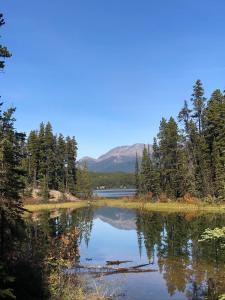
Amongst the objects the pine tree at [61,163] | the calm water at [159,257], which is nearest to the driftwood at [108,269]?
the calm water at [159,257]

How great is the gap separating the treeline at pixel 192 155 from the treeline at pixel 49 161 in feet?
69.4

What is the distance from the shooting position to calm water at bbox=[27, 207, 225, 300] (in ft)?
72.7

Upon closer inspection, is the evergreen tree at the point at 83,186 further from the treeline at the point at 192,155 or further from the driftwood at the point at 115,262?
the driftwood at the point at 115,262

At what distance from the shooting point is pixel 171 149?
96875 millimetres

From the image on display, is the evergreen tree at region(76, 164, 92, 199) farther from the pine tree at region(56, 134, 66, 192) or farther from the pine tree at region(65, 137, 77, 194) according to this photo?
the pine tree at region(56, 134, 66, 192)

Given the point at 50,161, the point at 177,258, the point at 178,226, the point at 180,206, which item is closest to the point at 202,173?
the point at 180,206

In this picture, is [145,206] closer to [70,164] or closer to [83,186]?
[83,186]

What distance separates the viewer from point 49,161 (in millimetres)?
108875

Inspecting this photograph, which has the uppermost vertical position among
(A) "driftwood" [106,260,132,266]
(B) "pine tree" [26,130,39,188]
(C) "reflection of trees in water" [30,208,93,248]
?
(B) "pine tree" [26,130,39,188]

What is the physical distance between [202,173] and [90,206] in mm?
25483

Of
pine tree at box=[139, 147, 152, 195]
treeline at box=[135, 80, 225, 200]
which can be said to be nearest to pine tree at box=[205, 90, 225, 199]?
treeline at box=[135, 80, 225, 200]

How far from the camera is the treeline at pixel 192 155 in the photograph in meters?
82.3

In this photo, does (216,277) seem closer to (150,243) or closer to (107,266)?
(107,266)

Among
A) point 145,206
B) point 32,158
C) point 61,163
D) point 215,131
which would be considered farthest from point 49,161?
point 215,131
